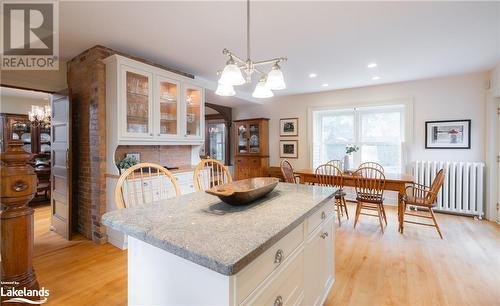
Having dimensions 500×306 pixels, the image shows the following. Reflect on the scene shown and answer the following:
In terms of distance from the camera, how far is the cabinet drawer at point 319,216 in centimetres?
136

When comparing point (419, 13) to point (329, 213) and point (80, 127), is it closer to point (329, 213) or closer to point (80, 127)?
point (329, 213)

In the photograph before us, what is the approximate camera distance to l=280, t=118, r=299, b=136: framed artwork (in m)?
5.41

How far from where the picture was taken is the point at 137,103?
9.46 feet

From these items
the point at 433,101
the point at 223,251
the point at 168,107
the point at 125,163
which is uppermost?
the point at 433,101

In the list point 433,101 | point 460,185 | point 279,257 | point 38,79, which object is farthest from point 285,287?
point 433,101

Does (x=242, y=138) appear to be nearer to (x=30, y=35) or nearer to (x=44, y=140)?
(x=30, y=35)

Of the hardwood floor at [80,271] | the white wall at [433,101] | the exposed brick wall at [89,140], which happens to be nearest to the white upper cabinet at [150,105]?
the exposed brick wall at [89,140]

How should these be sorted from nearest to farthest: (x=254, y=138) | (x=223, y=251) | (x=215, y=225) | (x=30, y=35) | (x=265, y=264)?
(x=223, y=251) → (x=265, y=264) → (x=215, y=225) → (x=30, y=35) → (x=254, y=138)

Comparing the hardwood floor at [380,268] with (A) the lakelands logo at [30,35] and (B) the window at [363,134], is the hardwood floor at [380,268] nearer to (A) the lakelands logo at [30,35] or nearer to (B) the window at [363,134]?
(B) the window at [363,134]

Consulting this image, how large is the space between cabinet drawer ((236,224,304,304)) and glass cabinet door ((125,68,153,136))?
237 cm

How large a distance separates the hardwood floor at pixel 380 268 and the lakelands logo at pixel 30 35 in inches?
85.5

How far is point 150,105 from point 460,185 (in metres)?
4.86

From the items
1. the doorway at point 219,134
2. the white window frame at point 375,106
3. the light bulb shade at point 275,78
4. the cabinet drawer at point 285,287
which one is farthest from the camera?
the doorway at point 219,134

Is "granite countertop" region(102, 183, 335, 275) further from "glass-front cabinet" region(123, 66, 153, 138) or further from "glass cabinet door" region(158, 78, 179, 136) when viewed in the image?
"glass cabinet door" region(158, 78, 179, 136)
